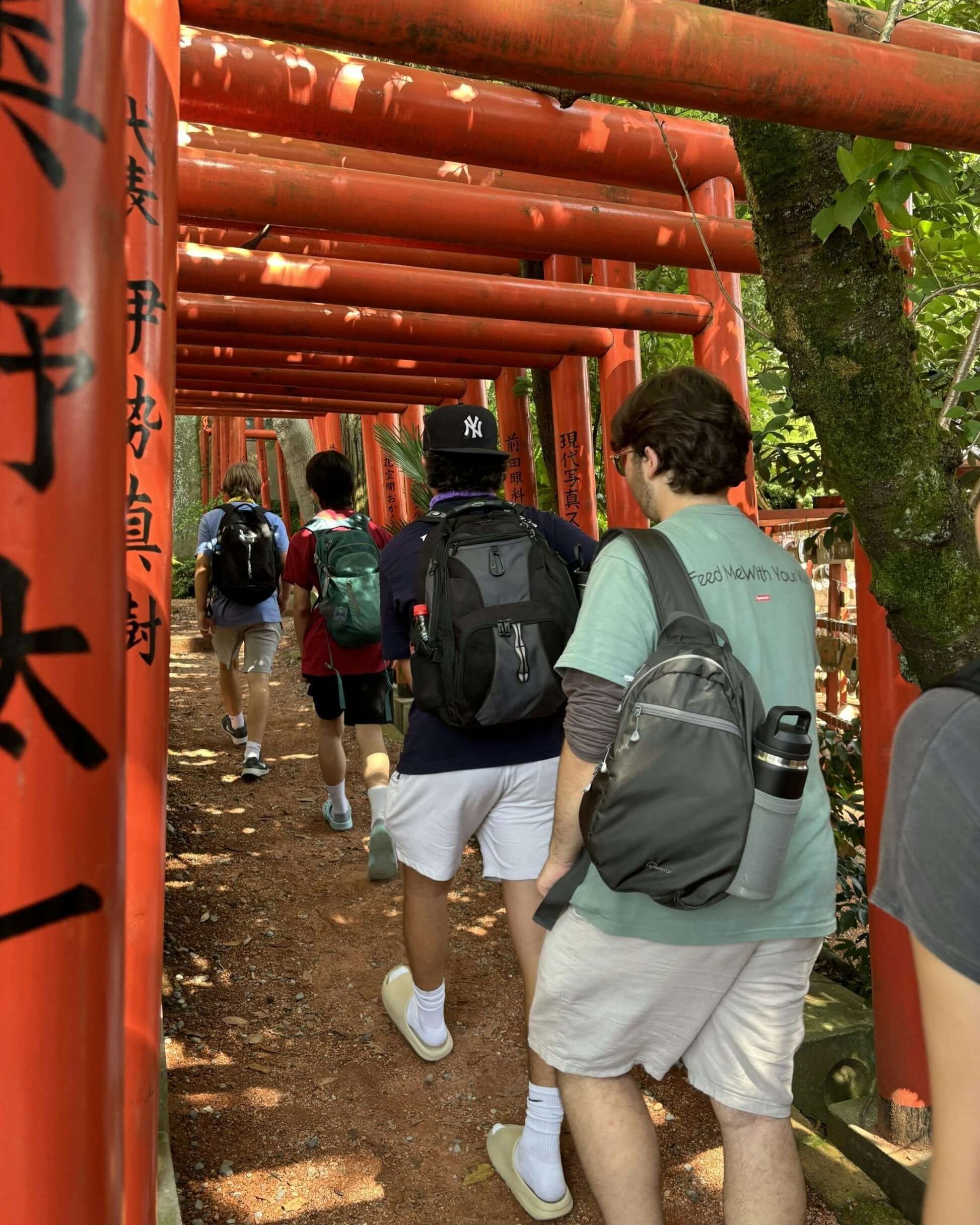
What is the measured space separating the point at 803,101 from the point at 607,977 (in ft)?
4.97

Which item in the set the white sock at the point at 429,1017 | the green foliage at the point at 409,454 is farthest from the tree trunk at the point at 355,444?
the white sock at the point at 429,1017

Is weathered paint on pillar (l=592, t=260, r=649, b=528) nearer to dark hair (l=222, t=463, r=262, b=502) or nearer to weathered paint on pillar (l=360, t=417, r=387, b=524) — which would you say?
dark hair (l=222, t=463, r=262, b=502)

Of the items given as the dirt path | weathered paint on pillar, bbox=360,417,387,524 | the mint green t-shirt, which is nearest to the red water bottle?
the mint green t-shirt

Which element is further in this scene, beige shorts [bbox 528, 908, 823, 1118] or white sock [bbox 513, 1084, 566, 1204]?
white sock [bbox 513, 1084, 566, 1204]

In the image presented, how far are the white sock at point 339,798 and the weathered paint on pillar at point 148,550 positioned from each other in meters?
3.69

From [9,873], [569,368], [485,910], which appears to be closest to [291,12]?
[9,873]

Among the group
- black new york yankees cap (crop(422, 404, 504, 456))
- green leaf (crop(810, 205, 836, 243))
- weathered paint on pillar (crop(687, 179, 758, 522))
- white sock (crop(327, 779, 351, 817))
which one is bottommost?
white sock (crop(327, 779, 351, 817))

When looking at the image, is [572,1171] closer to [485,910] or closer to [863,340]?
[485,910]

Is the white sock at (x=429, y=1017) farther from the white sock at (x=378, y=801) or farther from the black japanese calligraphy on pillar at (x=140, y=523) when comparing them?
the black japanese calligraphy on pillar at (x=140, y=523)

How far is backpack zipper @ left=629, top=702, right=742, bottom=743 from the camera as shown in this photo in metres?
1.63

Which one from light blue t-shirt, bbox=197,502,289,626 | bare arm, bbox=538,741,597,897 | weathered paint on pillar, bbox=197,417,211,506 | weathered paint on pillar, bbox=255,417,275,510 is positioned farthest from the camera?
weathered paint on pillar, bbox=197,417,211,506

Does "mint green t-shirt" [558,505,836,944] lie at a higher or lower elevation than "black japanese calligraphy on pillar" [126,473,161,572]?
lower

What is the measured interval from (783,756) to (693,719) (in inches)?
7.0

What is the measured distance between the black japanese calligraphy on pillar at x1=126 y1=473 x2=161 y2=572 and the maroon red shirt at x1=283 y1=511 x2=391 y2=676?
9.92 ft
